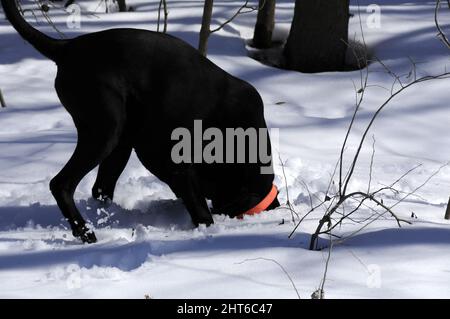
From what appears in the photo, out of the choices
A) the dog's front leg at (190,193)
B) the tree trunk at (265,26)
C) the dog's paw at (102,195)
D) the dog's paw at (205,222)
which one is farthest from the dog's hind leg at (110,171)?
the tree trunk at (265,26)

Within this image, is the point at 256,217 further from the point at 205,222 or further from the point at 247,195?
the point at 205,222

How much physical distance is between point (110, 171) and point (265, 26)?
625cm

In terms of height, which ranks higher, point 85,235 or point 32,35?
point 32,35

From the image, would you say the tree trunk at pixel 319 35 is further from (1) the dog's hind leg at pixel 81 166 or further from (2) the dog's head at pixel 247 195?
(1) the dog's hind leg at pixel 81 166

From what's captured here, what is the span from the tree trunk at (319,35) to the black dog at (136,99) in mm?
5426

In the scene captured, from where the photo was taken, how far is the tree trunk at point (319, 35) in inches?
371

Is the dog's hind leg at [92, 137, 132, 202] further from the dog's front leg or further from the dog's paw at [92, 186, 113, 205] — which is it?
the dog's front leg

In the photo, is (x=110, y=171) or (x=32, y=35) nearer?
(x=32, y=35)

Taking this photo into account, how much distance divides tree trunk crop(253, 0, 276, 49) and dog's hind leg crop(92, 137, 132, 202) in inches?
241

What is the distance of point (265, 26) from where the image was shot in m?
10.4

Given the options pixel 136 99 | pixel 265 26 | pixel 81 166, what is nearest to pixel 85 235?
pixel 81 166
